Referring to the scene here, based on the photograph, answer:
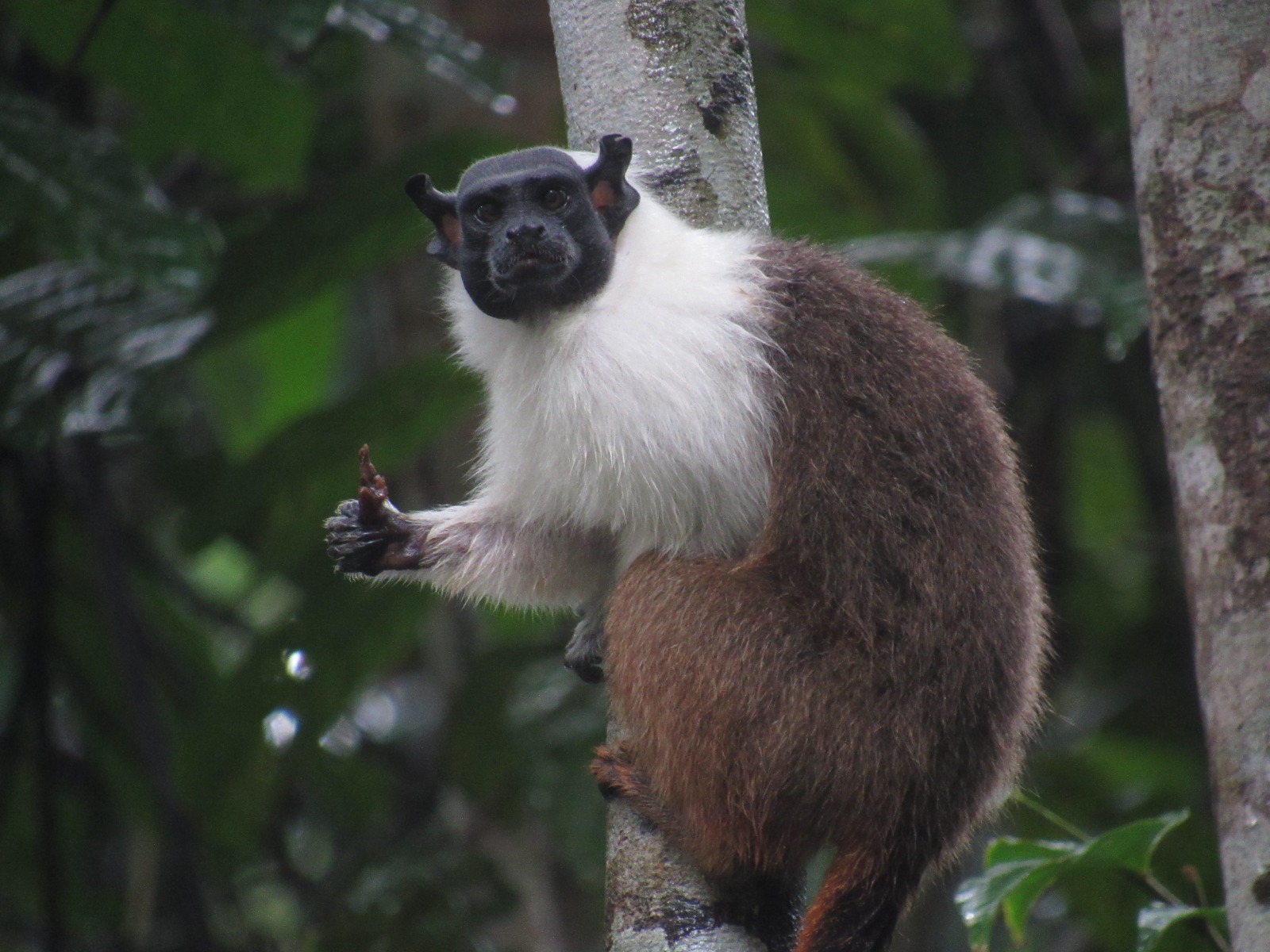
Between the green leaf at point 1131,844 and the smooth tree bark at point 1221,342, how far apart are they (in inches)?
16.2

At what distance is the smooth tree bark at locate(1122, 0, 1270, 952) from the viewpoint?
92.3 inches

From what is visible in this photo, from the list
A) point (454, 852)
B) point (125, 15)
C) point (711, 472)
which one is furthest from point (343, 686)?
point (125, 15)

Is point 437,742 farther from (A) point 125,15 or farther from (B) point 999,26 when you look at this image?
(B) point 999,26

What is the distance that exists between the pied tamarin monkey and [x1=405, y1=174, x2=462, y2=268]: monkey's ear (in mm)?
13

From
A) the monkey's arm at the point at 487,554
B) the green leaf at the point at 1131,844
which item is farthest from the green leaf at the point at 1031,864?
the monkey's arm at the point at 487,554

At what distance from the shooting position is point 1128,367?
6391 millimetres

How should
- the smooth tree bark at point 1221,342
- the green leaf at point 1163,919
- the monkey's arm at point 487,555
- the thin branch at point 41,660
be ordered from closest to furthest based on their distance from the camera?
1. the smooth tree bark at point 1221,342
2. the green leaf at point 1163,919
3. the monkey's arm at point 487,555
4. the thin branch at point 41,660

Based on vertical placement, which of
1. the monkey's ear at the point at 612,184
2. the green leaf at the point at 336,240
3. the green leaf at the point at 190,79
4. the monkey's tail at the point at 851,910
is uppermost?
the green leaf at the point at 190,79

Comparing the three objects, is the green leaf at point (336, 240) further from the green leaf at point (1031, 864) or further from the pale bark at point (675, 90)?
the green leaf at point (1031, 864)

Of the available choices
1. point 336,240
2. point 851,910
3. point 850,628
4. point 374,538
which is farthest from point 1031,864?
point 336,240

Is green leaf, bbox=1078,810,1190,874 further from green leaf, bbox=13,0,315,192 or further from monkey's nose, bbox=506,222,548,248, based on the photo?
green leaf, bbox=13,0,315,192

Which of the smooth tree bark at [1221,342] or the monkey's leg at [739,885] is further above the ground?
the smooth tree bark at [1221,342]

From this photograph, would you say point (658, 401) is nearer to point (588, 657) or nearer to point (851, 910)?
point (588, 657)

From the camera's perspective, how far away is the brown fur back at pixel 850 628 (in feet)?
9.21
